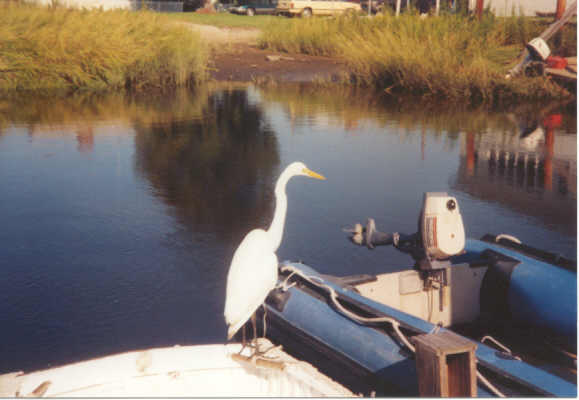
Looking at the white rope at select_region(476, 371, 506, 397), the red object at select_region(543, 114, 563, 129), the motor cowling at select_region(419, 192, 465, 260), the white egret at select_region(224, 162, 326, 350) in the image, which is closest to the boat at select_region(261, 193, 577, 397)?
the motor cowling at select_region(419, 192, 465, 260)

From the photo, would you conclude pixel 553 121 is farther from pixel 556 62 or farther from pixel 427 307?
pixel 427 307

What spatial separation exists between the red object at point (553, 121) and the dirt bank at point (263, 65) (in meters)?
6.36

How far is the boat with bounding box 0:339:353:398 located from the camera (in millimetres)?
3127

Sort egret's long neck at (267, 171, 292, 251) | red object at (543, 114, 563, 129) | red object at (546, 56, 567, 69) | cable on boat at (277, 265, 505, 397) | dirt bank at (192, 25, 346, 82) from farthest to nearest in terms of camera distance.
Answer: dirt bank at (192, 25, 346, 82), red object at (546, 56, 567, 69), red object at (543, 114, 563, 129), egret's long neck at (267, 171, 292, 251), cable on boat at (277, 265, 505, 397)

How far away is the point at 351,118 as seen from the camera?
13.5m

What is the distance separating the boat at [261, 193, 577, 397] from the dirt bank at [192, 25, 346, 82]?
14302mm

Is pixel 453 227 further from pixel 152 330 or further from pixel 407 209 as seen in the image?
pixel 407 209

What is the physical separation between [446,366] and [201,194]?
577cm

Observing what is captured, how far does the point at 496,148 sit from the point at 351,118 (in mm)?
3276

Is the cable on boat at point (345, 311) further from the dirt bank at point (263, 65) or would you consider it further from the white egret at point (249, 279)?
the dirt bank at point (263, 65)

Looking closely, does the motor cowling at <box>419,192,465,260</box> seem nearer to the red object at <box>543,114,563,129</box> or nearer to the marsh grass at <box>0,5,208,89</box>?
the red object at <box>543,114,563,129</box>

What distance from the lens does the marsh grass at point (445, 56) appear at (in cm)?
1504

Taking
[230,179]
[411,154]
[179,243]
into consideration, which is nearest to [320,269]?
[179,243]

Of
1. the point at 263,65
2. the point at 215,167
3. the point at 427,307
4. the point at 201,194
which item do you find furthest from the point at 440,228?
the point at 263,65
